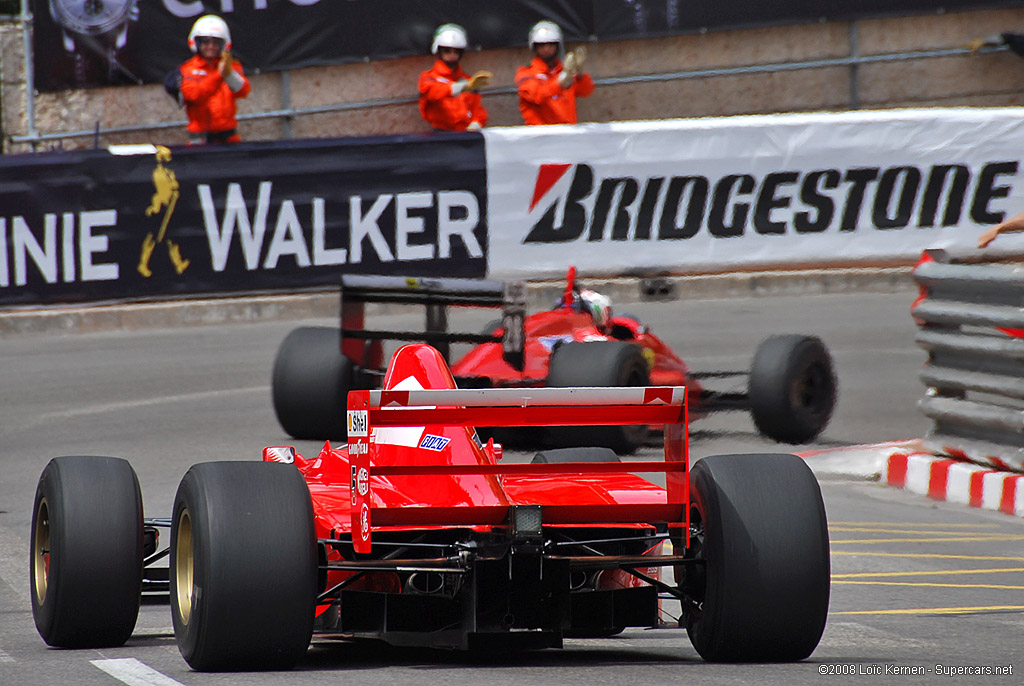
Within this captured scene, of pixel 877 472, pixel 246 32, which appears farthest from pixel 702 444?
pixel 246 32

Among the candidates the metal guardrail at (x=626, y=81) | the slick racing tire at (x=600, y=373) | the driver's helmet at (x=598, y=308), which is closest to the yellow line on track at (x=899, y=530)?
the slick racing tire at (x=600, y=373)

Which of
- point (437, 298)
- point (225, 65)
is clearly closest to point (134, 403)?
point (437, 298)

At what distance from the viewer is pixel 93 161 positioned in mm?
15398

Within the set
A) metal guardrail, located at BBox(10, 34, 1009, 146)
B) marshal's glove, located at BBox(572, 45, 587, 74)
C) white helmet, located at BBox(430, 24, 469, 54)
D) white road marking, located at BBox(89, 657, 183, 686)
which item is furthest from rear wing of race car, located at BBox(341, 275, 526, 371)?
metal guardrail, located at BBox(10, 34, 1009, 146)

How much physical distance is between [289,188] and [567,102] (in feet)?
11.6

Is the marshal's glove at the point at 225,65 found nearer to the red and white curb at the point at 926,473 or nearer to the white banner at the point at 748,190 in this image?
the white banner at the point at 748,190

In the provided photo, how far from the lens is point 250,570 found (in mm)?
5078

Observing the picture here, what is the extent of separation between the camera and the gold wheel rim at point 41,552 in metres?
6.08

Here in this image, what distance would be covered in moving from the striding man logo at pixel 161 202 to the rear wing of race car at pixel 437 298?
5.53m

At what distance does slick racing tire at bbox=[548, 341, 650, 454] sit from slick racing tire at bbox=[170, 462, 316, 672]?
5.20m

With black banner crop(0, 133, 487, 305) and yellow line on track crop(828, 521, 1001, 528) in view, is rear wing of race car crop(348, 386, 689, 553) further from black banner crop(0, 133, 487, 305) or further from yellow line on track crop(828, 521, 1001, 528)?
black banner crop(0, 133, 487, 305)

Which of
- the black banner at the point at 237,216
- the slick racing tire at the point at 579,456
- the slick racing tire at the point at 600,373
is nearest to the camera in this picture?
the slick racing tire at the point at 579,456

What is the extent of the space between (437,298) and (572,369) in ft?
4.14

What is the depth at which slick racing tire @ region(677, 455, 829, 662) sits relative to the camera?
207 inches
